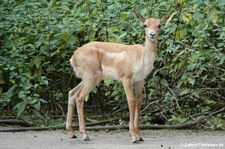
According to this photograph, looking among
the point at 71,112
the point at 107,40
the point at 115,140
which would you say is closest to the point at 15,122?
the point at 71,112

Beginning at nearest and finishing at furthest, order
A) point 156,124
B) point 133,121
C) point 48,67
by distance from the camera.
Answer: point 133,121, point 156,124, point 48,67

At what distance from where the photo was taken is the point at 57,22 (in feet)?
41.1

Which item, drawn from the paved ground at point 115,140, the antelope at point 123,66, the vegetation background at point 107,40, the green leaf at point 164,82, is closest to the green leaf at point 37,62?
the vegetation background at point 107,40

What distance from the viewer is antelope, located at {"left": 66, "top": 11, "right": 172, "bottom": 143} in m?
9.99

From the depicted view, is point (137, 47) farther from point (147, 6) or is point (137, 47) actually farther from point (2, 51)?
point (2, 51)

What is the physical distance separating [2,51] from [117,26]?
229 cm

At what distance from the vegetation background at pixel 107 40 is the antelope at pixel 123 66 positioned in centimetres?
121

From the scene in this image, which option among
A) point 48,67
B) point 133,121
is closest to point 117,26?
point 48,67

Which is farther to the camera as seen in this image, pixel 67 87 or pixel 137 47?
pixel 67 87

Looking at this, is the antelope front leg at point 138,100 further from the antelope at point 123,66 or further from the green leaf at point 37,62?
the green leaf at point 37,62

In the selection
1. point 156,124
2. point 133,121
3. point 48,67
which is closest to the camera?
point 133,121

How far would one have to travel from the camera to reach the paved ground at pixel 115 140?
30.8 ft

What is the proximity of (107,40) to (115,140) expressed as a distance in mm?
2628

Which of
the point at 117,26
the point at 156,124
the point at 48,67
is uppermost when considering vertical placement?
the point at 117,26
